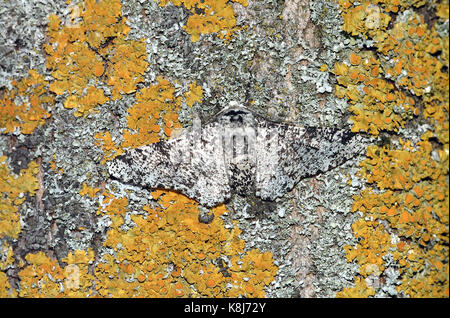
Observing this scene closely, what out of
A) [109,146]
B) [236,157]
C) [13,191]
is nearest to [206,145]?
[236,157]

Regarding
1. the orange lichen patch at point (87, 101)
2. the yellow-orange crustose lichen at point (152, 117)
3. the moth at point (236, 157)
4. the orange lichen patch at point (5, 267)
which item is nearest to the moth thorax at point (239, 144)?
the moth at point (236, 157)

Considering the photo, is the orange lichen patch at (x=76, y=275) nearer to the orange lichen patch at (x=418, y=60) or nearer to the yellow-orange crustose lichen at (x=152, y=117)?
the yellow-orange crustose lichen at (x=152, y=117)

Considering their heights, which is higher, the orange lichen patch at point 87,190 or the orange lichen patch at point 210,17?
the orange lichen patch at point 210,17

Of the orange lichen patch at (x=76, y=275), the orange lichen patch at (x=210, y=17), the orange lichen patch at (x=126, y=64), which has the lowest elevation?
the orange lichen patch at (x=76, y=275)

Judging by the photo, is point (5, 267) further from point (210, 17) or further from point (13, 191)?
point (210, 17)

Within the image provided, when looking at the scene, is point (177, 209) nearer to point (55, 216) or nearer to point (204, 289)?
point (204, 289)

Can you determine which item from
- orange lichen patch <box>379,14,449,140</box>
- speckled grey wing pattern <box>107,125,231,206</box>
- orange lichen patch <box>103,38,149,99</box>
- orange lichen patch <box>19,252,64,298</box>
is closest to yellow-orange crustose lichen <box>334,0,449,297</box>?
orange lichen patch <box>379,14,449,140</box>

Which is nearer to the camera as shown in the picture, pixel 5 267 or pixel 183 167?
pixel 183 167
